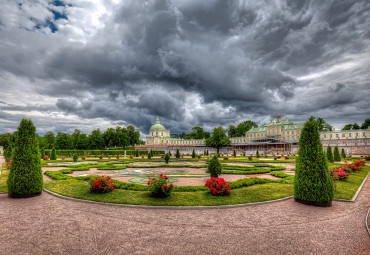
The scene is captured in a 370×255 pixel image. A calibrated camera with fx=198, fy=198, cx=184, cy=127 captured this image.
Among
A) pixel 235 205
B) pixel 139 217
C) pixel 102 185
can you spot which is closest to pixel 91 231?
pixel 139 217

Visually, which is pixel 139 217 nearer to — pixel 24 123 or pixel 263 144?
pixel 24 123

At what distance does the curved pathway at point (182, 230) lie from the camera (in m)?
4.67

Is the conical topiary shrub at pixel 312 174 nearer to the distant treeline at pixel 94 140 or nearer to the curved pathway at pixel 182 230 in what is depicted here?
the curved pathway at pixel 182 230

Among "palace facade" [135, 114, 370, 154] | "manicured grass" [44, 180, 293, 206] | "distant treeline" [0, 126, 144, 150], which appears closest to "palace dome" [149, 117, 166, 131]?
"palace facade" [135, 114, 370, 154]

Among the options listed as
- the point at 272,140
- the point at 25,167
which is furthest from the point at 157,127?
the point at 25,167

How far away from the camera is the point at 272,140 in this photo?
278 feet

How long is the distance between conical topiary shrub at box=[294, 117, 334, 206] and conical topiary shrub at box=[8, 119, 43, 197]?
38.5ft

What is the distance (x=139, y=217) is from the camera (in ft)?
21.8

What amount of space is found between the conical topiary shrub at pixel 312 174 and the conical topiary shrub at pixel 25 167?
38.5 feet

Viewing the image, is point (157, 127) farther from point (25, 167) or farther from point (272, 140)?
point (25, 167)

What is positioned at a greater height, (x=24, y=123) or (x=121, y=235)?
(x=24, y=123)

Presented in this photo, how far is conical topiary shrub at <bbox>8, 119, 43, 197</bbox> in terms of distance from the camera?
29.4ft

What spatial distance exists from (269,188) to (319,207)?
2.81 metres

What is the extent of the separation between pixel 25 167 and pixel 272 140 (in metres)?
88.0
